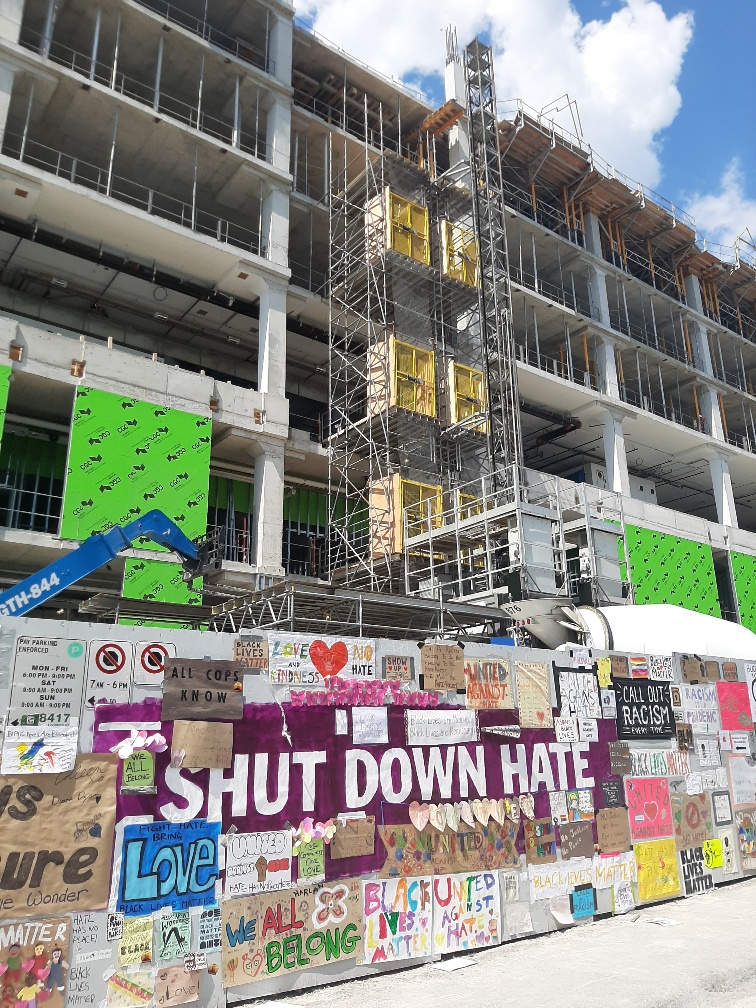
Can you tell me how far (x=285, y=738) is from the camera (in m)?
7.96

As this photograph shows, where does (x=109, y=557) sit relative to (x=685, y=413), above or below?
below

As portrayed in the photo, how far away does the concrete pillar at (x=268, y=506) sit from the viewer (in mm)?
24172

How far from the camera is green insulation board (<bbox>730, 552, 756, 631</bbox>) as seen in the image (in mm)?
37469

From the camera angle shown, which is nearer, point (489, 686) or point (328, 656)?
point (328, 656)

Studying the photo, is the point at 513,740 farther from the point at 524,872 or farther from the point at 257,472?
the point at 257,472

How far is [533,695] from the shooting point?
1028 cm

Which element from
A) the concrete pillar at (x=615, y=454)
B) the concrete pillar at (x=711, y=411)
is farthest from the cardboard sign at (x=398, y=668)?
the concrete pillar at (x=711, y=411)

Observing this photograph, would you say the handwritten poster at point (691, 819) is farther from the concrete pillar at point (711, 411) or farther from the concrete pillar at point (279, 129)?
the concrete pillar at point (711, 411)

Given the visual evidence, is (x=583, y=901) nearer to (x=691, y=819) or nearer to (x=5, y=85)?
(x=691, y=819)

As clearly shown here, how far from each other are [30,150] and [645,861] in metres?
28.4

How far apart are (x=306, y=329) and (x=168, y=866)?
25562 millimetres

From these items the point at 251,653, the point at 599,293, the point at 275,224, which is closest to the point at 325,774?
the point at 251,653

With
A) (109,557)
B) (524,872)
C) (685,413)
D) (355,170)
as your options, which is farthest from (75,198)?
(685,413)

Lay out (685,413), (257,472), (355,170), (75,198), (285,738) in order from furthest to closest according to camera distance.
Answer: (685,413)
(355,170)
(257,472)
(75,198)
(285,738)
